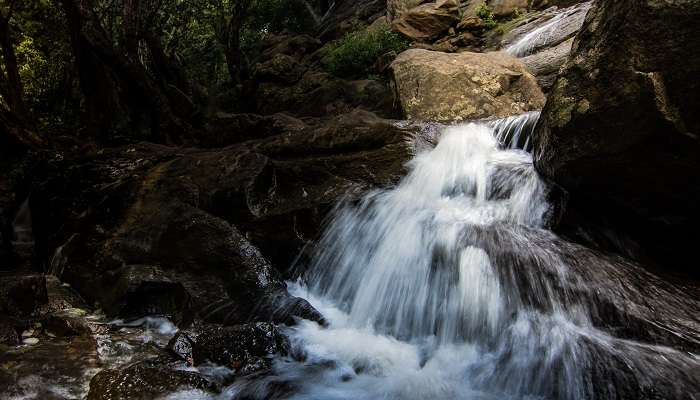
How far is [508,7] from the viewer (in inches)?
601

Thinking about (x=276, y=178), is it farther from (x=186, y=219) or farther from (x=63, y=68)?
(x=63, y=68)

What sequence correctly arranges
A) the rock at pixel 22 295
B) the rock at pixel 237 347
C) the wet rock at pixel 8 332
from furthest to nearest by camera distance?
the rock at pixel 22 295
the wet rock at pixel 8 332
the rock at pixel 237 347

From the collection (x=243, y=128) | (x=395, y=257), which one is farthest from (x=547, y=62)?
(x=395, y=257)

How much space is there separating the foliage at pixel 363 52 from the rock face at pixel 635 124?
36.0 feet

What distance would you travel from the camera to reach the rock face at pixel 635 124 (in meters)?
3.51

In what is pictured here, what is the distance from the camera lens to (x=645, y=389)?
286 centimetres

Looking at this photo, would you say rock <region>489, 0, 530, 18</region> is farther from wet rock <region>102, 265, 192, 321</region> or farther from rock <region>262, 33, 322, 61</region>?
wet rock <region>102, 265, 192, 321</region>

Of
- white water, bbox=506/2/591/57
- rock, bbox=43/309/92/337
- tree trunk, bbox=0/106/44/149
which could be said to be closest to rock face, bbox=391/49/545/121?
white water, bbox=506/2/591/57

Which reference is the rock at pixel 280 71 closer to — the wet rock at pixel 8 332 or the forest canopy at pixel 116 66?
the forest canopy at pixel 116 66

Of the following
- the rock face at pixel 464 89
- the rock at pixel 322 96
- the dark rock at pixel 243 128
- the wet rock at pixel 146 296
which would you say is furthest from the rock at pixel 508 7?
the wet rock at pixel 146 296

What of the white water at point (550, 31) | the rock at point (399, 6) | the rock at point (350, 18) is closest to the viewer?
the white water at point (550, 31)

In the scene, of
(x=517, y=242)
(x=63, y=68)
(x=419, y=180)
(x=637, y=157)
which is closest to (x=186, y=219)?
(x=419, y=180)

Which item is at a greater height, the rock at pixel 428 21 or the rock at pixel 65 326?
the rock at pixel 428 21

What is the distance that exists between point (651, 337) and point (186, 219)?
4990mm
